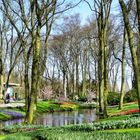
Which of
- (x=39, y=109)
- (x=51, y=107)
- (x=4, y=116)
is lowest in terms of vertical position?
(x=4, y=116)

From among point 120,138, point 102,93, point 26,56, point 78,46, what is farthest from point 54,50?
point 120,138

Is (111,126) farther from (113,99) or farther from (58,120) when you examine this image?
(113,99)

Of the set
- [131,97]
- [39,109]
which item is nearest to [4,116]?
[39,109]

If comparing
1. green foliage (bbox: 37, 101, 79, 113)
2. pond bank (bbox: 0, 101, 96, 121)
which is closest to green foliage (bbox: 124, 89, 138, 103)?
pond bank (bbox: 0, 101, 96, 121)

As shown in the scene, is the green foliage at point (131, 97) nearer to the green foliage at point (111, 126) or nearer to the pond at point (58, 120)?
the pond at point (58, 120)

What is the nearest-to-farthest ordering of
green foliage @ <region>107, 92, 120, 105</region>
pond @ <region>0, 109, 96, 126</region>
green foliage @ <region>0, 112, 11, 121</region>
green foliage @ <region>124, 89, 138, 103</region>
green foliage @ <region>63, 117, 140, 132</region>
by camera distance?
green foliage @ <region>63, 117, 140, 132</region>, pond @ <region>0, 109, 96, 126</region>, green foliage @ <region>0, 112, 11, 121</region>, green foliage @ <region>124, 89, 138, 103</region>, green foliage @ <region>107, 92, 120, 105</region>

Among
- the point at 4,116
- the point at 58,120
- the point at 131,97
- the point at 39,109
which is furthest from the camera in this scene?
the point at 131,97

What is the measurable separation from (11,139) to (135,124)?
5512 millimetres

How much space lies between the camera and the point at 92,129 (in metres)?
15.9

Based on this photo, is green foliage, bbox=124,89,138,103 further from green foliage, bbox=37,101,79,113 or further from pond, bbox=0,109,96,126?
pond, bbox=0,109,96,126

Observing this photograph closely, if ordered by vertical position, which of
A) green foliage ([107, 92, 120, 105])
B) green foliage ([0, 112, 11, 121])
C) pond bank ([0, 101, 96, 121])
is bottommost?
green foliage ([0, 112, 11, 121])

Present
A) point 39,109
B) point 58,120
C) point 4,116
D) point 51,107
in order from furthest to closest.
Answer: point 51,107 < point 39,109 < point 4,116 < point 58,120

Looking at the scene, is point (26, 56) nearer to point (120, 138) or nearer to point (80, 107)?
point (120, 138)

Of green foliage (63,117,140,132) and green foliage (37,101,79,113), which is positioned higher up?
green foliage (37,101,79,113)
